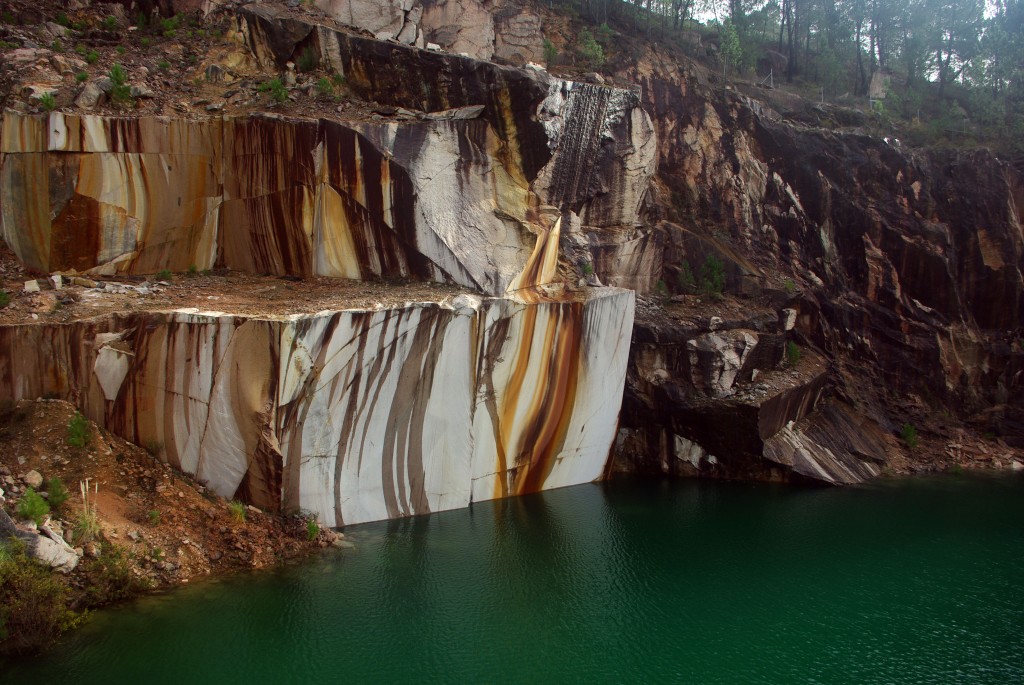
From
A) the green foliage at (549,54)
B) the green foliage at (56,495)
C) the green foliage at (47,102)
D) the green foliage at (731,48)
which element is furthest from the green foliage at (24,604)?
the green foliage at (731,48)

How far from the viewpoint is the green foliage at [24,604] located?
9.38 meters

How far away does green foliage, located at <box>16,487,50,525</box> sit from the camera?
1041 cm

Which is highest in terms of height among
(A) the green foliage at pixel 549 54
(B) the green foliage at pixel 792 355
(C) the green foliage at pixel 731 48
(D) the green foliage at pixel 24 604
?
(C) the green foliage at pixel 731 48

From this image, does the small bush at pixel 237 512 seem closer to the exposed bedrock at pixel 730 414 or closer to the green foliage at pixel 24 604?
the green foliage at pixel 24 604

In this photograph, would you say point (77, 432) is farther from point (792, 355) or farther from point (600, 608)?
point (792, 355)

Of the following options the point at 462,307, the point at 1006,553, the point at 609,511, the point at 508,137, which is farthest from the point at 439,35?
the point at 1006,553

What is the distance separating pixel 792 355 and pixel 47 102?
1881 cm

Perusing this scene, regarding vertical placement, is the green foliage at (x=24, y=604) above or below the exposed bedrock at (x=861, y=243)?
below

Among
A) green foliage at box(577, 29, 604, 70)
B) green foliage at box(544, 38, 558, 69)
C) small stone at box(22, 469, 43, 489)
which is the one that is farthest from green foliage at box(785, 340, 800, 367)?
small stone at box(22, 469, 43, 489)

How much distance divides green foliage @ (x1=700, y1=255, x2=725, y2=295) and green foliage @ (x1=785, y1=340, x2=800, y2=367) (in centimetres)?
244

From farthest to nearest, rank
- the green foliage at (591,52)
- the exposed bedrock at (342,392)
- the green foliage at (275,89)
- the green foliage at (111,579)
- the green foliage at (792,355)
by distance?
the green foliage at (591,52) < the green foliage at (792,355) < the green foliage at (275,89) < the exposed bedrock at (342,392) < the green foliage at (111,579)

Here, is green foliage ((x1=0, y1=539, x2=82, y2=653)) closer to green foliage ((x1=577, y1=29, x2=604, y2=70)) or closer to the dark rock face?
the dark rock face

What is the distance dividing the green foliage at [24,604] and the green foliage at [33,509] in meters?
0.70

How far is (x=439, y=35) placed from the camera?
896 inches
